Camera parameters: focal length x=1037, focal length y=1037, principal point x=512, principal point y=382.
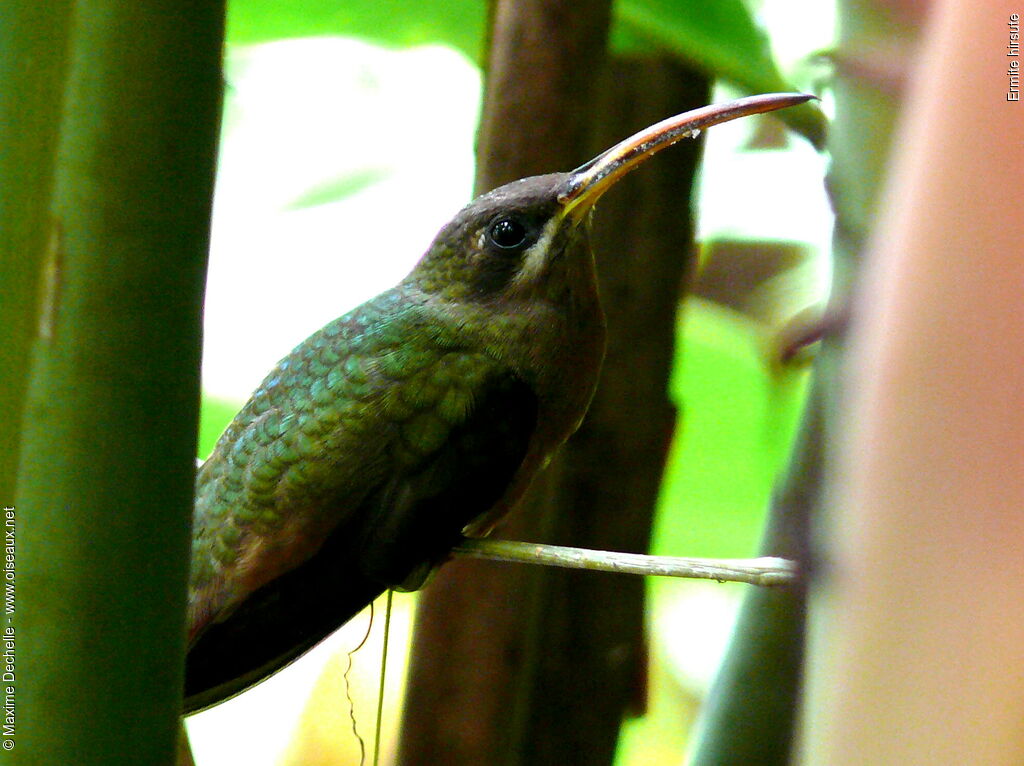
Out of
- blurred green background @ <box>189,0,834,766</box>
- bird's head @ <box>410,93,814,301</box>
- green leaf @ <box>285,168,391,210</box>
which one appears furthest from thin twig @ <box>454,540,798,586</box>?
green leaf @ <box>285,168,391,210</box>

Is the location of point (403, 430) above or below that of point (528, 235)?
below

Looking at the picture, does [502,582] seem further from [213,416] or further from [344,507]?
[213,416]

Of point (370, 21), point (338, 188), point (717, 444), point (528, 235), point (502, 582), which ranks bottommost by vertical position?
point (502, 582)

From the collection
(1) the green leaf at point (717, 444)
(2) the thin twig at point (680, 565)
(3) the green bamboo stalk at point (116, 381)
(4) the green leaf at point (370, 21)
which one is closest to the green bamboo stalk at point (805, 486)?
(2) the thin twig at point (680, 565)

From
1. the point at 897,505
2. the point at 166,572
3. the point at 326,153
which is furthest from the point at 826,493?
the point at 326,153

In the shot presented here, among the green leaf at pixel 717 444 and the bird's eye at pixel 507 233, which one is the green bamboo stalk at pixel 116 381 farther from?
the green leaf at pixel 717 444

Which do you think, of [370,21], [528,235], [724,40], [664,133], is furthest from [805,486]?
[370,21]

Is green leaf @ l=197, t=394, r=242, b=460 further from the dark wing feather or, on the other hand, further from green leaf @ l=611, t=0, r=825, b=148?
green leaf @ l=611, t=0, r=825, b=148

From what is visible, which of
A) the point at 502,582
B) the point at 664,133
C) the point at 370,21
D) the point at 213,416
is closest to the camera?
the point at 664,133
